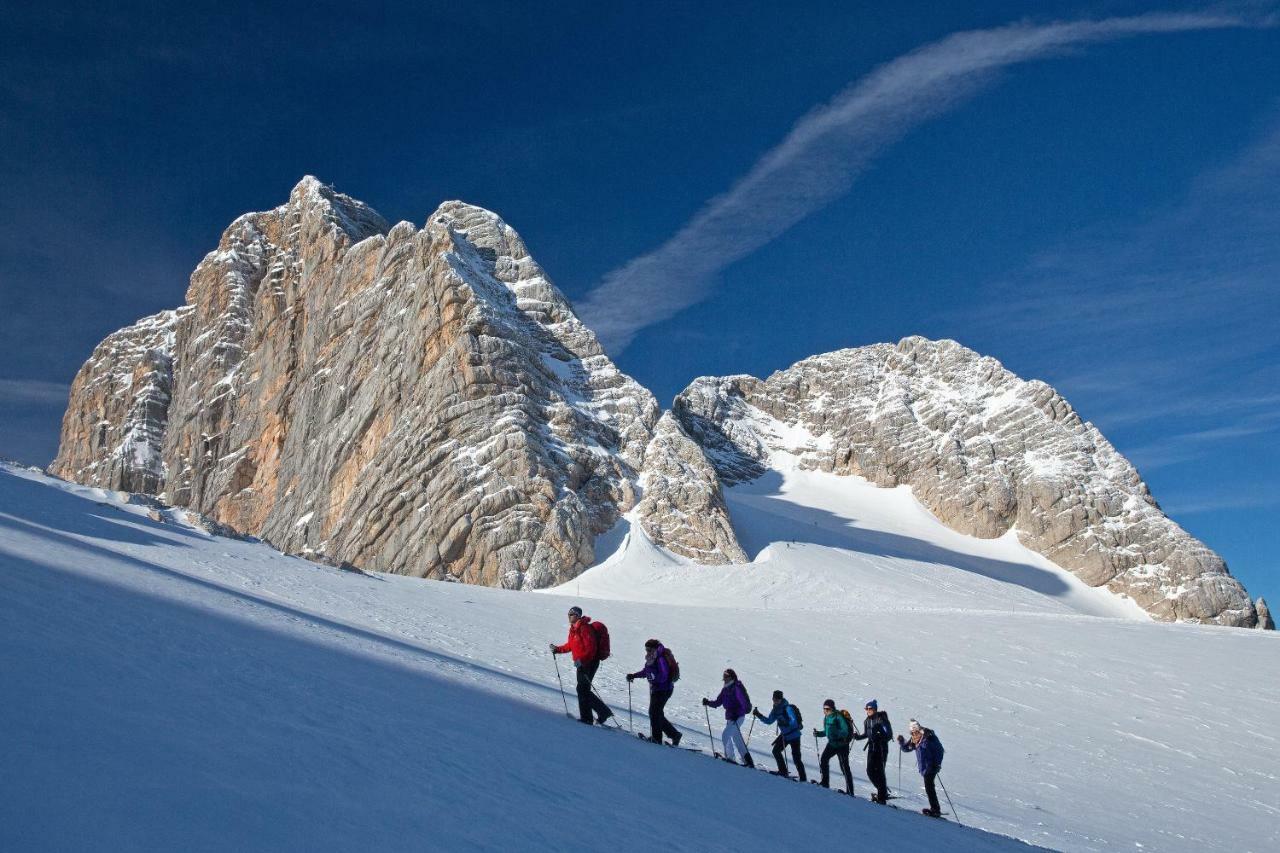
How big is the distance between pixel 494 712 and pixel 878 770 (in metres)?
5.72

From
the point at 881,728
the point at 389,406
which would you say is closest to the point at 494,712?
the point at 881,728

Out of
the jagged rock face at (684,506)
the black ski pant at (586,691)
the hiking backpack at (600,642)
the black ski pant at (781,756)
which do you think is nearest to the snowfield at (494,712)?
the black ski pant at (586,691)

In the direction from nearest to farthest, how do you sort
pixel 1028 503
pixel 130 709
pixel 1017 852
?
pixel 130 709, pixel 1017 852, pixel 1028 503

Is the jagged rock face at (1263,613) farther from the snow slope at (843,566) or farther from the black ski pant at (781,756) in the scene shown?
the black ski pant at (781,756)

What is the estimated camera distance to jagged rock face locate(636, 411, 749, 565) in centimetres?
5806

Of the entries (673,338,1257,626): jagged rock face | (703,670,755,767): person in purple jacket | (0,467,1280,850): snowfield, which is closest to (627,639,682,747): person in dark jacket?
(703,670,755,767): person in purple jacket

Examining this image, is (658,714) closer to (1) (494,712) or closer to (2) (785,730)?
(2) (785,730)

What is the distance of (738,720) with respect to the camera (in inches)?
493

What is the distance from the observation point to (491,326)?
2611 inches

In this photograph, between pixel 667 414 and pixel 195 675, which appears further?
pixel 667 414

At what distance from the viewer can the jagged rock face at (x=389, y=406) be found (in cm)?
5669

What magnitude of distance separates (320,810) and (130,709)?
1.60 meters

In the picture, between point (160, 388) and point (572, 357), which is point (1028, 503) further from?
point (160, 388)

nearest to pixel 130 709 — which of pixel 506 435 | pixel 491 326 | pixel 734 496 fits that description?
pixel 506 435
